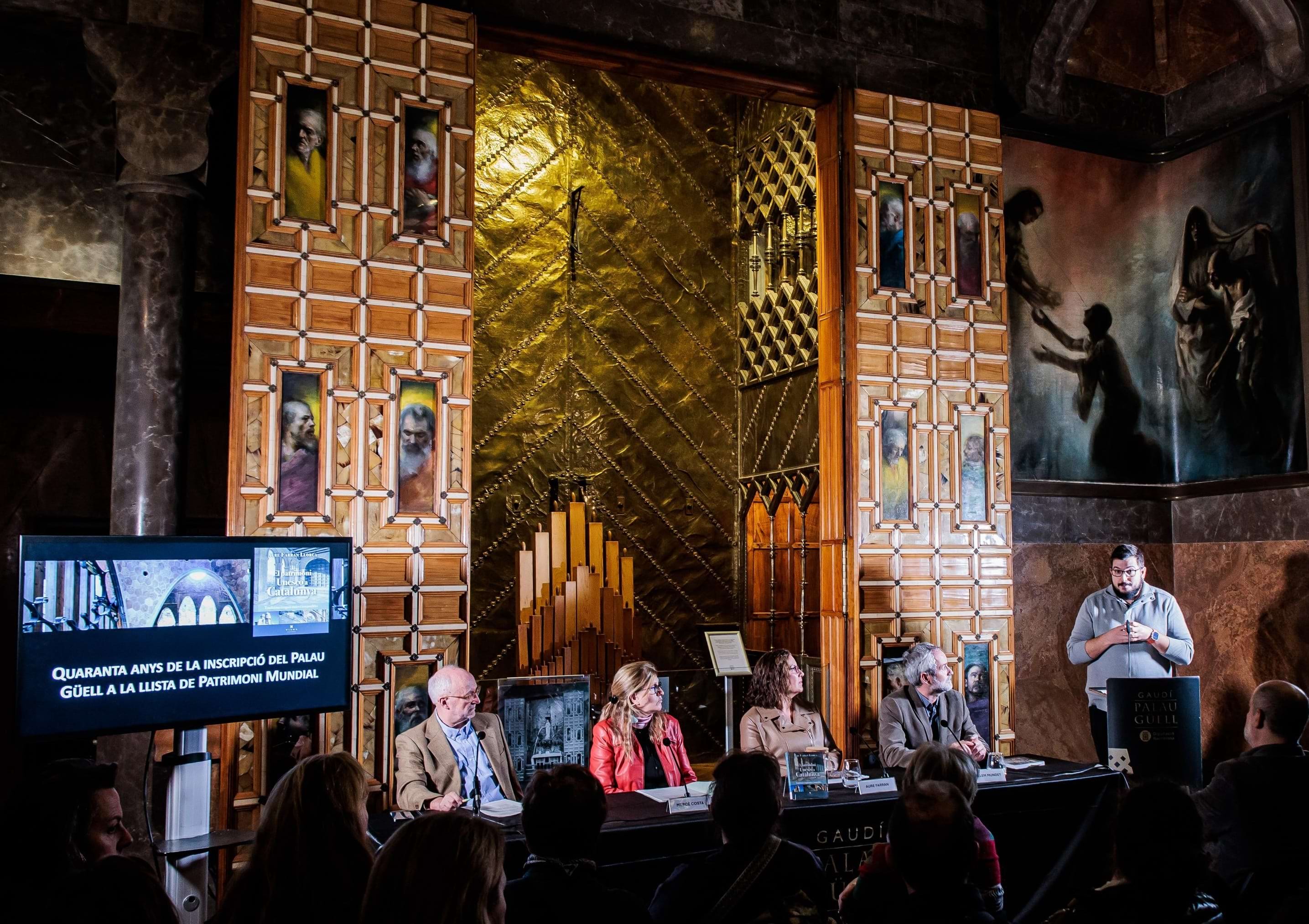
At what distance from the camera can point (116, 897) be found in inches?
76.3

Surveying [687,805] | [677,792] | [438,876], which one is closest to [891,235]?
[677,792]

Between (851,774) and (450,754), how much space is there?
6.34 feet

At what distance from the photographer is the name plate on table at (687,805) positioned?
183 inches

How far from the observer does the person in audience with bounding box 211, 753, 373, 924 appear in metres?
2.55

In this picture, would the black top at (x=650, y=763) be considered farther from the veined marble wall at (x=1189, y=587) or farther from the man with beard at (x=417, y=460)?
the veined marble wall at (x=1189, y=587)

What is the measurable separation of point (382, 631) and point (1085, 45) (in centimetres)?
776

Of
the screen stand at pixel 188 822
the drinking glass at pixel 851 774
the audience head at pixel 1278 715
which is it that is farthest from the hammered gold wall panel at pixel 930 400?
the screen stand at pixel 188 822

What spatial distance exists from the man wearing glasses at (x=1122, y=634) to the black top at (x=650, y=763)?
280 centimetres

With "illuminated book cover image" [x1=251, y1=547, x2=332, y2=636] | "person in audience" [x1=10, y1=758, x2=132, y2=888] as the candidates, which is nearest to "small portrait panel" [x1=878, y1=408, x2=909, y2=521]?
"illuminated book cover image" [x1=251, y1=547, x2=332, y2=636]

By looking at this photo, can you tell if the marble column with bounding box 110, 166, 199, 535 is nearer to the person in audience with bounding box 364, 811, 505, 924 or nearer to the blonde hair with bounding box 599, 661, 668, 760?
the blonde hair with bounding box 599, 661, 668, 760

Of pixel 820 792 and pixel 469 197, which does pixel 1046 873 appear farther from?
pixel 469 197

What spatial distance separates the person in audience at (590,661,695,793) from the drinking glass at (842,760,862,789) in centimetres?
78

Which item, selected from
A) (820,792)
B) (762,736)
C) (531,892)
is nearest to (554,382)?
(762,736)

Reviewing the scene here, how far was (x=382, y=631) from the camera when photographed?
610 cm
